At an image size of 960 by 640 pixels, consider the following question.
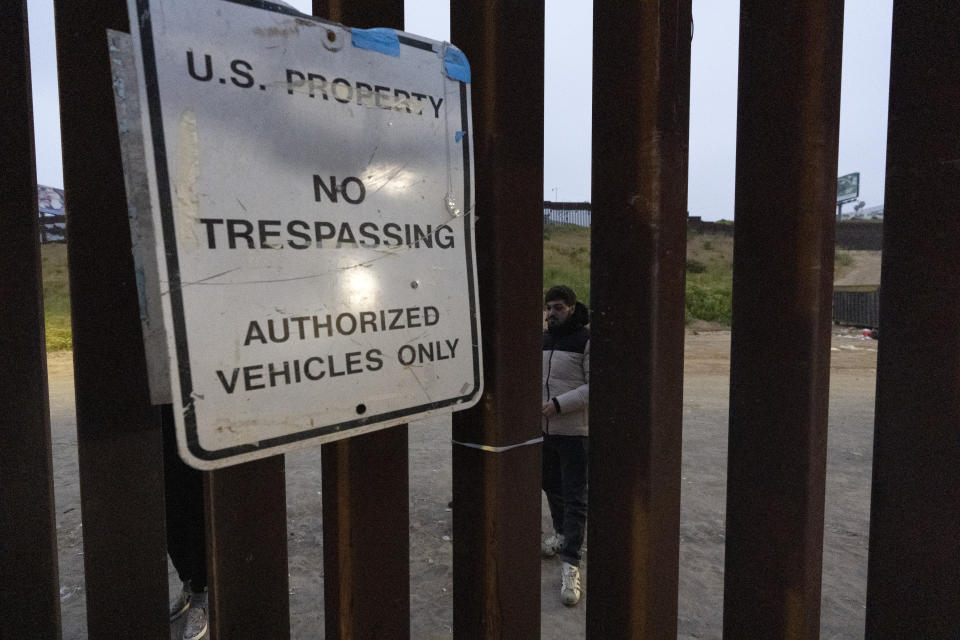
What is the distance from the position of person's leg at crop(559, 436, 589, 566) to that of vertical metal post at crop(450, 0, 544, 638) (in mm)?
2504

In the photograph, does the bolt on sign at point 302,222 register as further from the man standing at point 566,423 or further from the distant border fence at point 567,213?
the distant border fence at point 567,213

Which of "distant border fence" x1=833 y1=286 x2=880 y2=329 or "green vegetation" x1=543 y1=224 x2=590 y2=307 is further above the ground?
"green vegetation" x1=543 y1=224 x2=590 y2=307

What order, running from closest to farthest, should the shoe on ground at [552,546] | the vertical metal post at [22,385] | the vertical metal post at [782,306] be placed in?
the vertical metal post at [22,385] → the vertical metal post at [782,306] → the shoe on ground at [552,546]

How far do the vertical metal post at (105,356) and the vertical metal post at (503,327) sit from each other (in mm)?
626

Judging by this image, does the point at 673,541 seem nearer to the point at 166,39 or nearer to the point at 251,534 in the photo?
the point at 251,534

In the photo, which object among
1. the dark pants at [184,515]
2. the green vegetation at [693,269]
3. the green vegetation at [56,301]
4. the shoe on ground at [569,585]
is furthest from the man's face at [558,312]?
the green vegetation at [56,301]

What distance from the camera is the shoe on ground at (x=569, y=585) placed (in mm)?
3357

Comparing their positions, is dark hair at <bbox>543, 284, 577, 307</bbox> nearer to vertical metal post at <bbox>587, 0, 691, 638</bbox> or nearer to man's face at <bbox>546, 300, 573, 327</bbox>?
man's face at <bbox>546, 300, 573, 327</bbox>

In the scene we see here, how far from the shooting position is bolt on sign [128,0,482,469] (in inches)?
32.3

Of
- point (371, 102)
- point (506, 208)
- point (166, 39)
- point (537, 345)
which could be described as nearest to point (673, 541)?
point (537, 345)

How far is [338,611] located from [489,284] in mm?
712

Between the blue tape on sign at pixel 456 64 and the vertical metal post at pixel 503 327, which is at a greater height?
the blue tape on sign at pixel 456 64

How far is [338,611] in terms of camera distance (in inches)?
45.7

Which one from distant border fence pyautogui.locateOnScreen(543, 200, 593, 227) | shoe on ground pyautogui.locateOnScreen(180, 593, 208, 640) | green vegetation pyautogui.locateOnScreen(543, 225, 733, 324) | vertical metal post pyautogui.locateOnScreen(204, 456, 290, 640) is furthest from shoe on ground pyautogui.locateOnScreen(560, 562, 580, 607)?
distant border fence pyautogui.locateOnScreen(543, 200, 593, 227)
